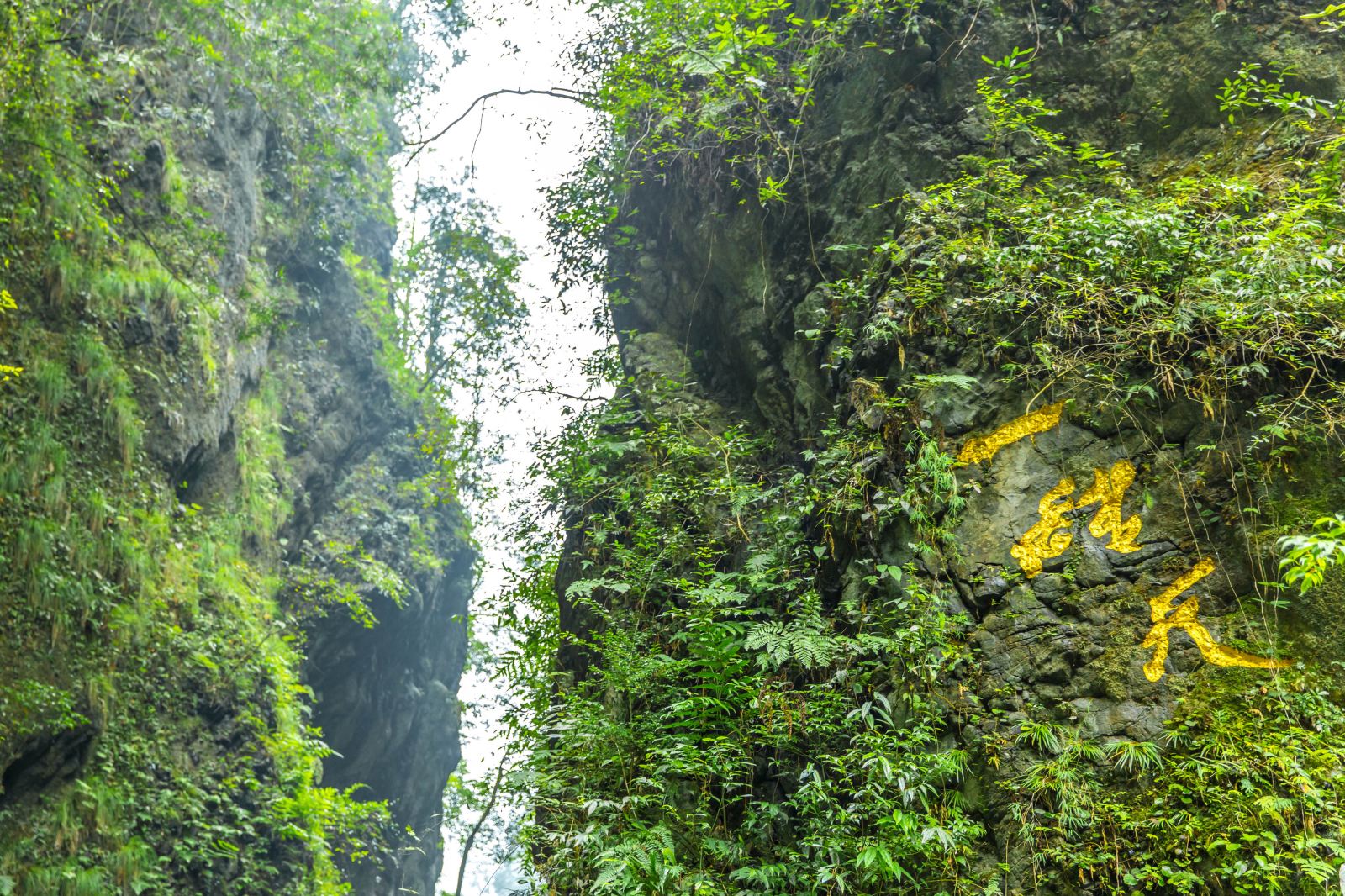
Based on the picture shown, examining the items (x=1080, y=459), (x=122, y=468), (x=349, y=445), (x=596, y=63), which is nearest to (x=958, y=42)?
(x=1080, y=459)

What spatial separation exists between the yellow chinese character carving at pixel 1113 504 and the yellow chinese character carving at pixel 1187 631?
0.86 ft

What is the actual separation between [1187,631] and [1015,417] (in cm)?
135

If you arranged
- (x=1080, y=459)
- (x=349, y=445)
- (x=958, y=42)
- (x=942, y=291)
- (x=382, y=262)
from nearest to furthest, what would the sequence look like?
1. (x=1080, y=459)
2. (x=942, y=291)
3. (x=958, y=42)
4. (x=349, y=445)
5. (x=382, y=262)

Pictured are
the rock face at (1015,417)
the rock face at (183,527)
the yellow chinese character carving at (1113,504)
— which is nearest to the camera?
the rock face at (1015,417)

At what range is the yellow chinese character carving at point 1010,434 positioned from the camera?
4617 mm

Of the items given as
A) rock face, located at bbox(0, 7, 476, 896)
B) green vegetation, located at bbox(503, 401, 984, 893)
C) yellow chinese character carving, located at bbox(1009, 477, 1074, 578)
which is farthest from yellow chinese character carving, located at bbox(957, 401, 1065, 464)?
rock face, located at bbox(0, 7, 476, 896)

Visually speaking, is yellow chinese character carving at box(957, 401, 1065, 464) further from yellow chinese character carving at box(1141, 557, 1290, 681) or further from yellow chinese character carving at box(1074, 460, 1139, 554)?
yellow chinese character carving at box(1141, 557, 1290, 681)

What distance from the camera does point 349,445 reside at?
51.2ft

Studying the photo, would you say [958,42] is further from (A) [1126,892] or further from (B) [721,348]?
(A) [1126,892]

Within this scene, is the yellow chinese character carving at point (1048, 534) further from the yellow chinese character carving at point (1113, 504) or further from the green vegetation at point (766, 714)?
the green vegetation at point (766, 714)

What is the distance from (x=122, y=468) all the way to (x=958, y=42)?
8.48 metres

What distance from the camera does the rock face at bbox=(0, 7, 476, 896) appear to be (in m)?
7.57

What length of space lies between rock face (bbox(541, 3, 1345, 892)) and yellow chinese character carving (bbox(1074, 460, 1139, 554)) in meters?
0.01

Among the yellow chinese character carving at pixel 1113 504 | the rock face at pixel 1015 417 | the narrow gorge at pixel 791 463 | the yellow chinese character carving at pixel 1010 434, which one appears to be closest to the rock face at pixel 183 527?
the narrow gorge at pixel 791 463
